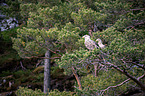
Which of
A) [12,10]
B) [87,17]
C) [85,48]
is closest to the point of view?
[85,48]

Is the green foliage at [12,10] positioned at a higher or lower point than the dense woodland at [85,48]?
higher

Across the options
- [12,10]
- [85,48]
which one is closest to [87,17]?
[85,48]

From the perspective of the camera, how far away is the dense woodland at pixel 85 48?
335cm

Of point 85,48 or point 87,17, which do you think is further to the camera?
point 87,17

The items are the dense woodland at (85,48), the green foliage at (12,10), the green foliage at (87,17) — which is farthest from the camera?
the green foliage at (12,10)

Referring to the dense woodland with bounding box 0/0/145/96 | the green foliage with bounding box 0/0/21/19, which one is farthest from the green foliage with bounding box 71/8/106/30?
the green foliage with bounding box 0/0/21/19

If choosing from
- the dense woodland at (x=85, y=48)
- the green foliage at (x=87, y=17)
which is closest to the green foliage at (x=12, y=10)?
the dense woodland at (x=85, y=48)

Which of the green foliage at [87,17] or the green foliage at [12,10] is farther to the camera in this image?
the green foliage at [12,10]

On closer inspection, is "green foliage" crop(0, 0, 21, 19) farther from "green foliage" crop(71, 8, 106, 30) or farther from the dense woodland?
"green foliage" crop(71, 8, 106, 30)

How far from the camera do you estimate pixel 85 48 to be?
4.31 meters

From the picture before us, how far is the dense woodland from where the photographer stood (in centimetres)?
335

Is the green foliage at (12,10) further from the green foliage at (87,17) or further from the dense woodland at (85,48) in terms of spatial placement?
the green foliage at (87,17)

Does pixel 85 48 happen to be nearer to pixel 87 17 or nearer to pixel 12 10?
pixel 87 17

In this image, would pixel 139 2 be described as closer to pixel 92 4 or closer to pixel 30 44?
pixel 92 4
